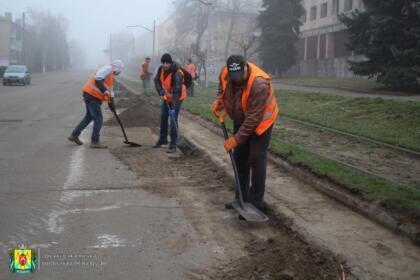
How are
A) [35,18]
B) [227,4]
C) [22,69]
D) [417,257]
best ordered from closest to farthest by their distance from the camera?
[417,257]
[22,69]
[227,4]
[35,18]

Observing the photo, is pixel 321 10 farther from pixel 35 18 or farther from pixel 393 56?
pixel 35 18

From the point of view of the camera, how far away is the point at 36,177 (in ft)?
23.9

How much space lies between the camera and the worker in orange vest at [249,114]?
17.3 feet

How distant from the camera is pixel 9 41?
99.7m

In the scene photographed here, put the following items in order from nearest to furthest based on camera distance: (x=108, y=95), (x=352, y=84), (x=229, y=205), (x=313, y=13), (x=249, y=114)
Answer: (x=249, y=114), (x=229, y=205), (x=108, y=95), (x=352, y=84), (x=313, y=13)

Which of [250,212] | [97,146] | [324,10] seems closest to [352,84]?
[97,146]

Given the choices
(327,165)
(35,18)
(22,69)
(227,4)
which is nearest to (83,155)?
(327,165)

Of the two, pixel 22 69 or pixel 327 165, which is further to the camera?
pixel 22 69

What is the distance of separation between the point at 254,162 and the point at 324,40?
1854 inches

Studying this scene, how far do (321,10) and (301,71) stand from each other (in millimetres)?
7096

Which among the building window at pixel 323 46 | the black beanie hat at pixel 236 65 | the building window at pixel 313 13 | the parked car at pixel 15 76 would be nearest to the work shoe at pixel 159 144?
the black beanie hat at pixel 236 65

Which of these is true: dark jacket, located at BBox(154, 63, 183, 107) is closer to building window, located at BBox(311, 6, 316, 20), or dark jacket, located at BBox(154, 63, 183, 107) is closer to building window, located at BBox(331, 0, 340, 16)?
building window, located at BBox(331, 0, 340, 16)

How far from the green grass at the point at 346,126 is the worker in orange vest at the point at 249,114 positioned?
1276 millimetres

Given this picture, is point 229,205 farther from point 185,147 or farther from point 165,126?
point 165,126
